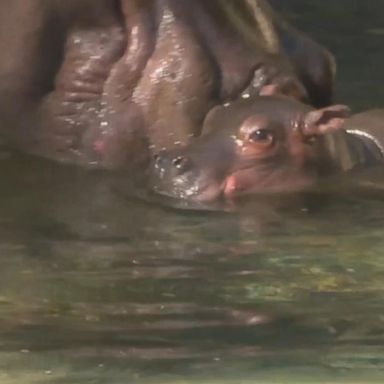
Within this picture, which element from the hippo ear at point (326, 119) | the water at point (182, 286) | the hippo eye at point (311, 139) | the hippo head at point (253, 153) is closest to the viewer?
the water at point (182, 286)

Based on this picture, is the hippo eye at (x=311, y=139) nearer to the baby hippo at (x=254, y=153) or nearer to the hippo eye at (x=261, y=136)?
the baby hippo at (x=254, y=153)

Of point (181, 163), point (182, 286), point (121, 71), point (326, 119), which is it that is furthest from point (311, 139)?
point (182, 286)

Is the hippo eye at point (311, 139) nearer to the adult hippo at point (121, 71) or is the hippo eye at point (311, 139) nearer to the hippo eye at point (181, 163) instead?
the adult hippo at point (121, 71)

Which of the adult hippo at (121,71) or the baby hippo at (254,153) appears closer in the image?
the baby hippo at (254,153)

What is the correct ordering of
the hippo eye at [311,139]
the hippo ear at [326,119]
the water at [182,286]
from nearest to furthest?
the water at [182,286] < the hippo ear at [326,119] < the hippo eye at [311,139]

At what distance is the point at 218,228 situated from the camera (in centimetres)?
381

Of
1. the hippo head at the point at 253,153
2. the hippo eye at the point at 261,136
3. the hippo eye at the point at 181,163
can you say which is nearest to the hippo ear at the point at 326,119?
the hippo head at the point at 253,153

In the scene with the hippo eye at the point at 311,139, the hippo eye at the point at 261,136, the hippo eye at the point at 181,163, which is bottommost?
the hippo eye at the point at 311,139

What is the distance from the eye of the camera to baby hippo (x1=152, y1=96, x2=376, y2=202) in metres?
4.32

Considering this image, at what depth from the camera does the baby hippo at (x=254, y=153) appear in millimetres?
4324

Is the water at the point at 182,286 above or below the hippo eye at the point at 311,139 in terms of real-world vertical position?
above

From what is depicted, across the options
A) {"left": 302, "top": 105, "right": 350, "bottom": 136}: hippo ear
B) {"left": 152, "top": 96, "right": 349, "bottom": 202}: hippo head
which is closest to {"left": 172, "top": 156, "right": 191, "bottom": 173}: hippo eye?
{"left": 152, "top": 96, "right": 349, "bottom": 202}: hippo head

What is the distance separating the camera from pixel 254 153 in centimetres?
453

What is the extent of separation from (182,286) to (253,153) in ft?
4.61
